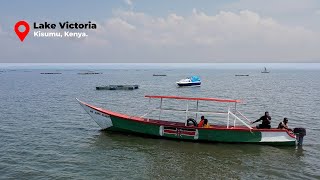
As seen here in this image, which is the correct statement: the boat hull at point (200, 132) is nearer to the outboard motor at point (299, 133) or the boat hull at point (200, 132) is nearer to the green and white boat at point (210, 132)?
the green and white boat at point (210, 132)

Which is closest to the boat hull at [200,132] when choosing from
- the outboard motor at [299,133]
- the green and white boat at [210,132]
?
the green and white boat at [210,132]

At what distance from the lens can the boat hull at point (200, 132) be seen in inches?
785

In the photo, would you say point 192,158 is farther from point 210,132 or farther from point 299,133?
point 299,133

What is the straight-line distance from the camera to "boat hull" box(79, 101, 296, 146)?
785 inches

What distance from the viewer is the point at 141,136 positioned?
2214 cm

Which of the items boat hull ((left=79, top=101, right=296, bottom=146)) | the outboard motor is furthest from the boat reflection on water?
the outboard motor

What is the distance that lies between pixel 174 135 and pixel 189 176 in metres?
5.91

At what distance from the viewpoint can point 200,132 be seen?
67.3 feet

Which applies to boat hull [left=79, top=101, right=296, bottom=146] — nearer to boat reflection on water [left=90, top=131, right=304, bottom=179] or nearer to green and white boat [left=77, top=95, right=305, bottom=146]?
green and white boat [left=77, top=95, right=305, bottom=146]

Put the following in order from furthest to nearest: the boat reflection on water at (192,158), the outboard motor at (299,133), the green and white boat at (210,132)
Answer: the green and white boat at (210,132) < the outboard motor at (299,133) < the boat reflection on water at (192,158)

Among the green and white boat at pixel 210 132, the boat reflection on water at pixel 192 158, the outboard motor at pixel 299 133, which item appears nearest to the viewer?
the boat reflection on water at pixel 192 158

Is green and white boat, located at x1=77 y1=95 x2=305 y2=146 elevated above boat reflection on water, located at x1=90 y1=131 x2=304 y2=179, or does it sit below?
above

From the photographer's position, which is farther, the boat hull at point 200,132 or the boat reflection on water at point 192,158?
the boat hull at point 200,132

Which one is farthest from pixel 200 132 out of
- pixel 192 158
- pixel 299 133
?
pixel 299 133
